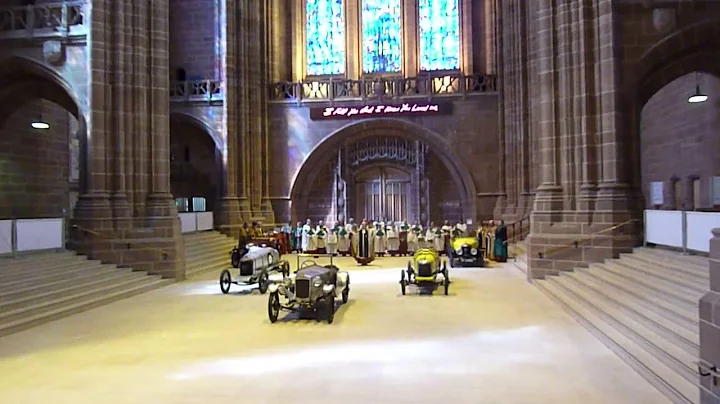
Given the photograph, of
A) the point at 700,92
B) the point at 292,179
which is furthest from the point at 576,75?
the point at 292,179

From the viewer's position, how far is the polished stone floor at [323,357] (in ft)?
19.8

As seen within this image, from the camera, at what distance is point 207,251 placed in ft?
61.1

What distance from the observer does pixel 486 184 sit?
24375 millimetres

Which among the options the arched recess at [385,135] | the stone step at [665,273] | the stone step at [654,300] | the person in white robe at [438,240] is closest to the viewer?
the stone step at [654,300]

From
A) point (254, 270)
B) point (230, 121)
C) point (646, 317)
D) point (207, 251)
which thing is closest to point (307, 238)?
point (207, 251)

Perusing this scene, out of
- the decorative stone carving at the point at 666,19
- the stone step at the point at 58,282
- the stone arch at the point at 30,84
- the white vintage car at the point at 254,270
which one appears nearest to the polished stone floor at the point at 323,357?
the stone step at the point at 58,282

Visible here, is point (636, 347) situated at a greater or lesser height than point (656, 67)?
lesser

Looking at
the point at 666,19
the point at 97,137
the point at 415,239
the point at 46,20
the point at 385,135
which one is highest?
the point at 46,20

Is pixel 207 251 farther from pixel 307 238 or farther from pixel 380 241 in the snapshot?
pixel 380 241

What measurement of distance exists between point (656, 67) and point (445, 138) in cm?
1168

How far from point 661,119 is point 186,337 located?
1699 cm

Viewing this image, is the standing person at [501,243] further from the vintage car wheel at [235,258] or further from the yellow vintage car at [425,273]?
the vintage car wheel at [235,258]

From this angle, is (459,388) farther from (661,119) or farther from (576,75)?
(661,119)

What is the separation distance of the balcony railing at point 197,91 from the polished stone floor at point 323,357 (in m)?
13.2
